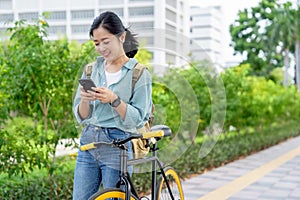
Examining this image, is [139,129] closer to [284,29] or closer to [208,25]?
[284,29]

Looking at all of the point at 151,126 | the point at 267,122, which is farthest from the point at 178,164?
the point at 267,122

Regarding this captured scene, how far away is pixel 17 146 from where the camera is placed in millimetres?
4848

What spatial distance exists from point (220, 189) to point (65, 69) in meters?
2.29

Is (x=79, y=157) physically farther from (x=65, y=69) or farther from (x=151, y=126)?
(x=65, y=69)

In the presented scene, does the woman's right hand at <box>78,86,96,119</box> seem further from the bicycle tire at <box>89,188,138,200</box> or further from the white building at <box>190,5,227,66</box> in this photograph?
the white building at <box>190,5,227,66</box>

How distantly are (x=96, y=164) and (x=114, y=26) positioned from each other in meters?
0.68

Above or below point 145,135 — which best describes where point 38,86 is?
above

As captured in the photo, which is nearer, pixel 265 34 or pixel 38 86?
pixel 38 86

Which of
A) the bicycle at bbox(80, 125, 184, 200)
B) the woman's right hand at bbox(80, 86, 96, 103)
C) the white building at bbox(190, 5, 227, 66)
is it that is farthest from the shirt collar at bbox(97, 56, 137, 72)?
the white building at bbox(190, 5, 227, 66)

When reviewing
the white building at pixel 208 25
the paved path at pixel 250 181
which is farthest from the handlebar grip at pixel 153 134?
the white building at pixel 208 25

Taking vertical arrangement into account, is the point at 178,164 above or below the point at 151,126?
below

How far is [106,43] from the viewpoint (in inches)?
107

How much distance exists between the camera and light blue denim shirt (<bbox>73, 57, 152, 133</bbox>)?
2730 millimetres

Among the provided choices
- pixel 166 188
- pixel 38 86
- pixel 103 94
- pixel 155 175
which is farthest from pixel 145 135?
pixel 38 86
